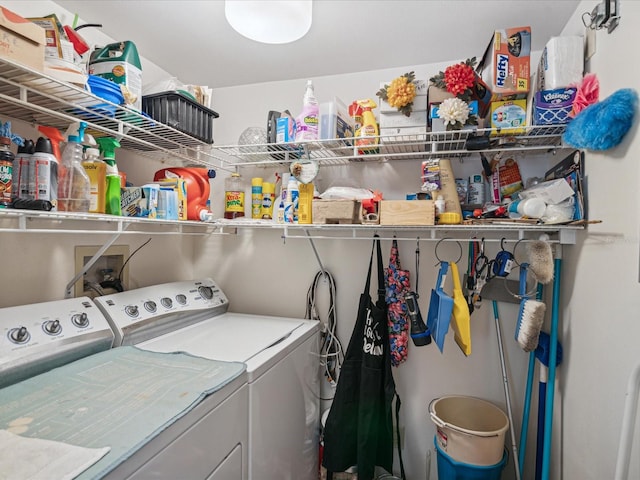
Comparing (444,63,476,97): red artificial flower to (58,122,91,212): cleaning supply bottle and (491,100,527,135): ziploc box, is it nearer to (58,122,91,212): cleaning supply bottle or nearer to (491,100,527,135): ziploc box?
(491,100,527,135): ziploc box

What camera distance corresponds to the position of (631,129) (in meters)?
0.99

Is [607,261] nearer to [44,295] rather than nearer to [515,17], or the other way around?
[515,17]

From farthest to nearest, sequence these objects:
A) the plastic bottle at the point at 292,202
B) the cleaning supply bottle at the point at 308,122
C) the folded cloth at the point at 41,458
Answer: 1. the plastic bottle at the point at 292,202
2. the cleaning supply bottle at the point at 308,122
3. the folded cloth at the point at 41,458

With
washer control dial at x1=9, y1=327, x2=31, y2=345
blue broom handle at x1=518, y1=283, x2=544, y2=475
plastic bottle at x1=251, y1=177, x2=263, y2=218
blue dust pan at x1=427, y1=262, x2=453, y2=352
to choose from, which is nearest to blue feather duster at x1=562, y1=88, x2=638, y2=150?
blue dust pan at x1=427, y1=262, x2=453, y2=352

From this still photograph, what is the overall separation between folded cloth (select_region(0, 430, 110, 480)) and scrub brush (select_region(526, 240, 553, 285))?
149cm

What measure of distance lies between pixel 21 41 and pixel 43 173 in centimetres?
36

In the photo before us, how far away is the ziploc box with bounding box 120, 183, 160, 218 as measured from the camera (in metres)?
1.42

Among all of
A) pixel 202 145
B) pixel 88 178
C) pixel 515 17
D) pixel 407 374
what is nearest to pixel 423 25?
pixel 515 17

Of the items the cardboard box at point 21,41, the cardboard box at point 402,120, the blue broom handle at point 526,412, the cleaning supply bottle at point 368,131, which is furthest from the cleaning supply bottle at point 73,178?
the blue broom handle at point 526,412

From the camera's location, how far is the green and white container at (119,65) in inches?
51.6

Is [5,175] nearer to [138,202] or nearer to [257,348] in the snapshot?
[138,202]

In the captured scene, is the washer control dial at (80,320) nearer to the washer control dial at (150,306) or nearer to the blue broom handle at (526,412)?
the washer control dial at (150,306)

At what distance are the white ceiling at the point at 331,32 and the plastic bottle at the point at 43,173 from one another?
80 cm

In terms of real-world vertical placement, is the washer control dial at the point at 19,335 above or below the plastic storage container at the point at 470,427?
above
